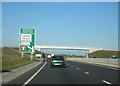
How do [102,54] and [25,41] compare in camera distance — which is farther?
[102,54]

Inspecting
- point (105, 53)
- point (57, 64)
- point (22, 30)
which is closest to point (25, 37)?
point (22, 30)

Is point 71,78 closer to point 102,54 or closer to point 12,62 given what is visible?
point 12,62

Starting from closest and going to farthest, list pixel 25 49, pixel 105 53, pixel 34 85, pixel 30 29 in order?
pixel 34 85 → pixel 25 49 → pixel 30 29 → pixel 105 53

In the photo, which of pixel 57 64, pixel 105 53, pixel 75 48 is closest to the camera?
pixel 57 64

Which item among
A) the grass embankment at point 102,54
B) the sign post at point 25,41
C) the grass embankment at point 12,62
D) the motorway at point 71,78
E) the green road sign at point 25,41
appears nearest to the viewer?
the motorway at point 71,78

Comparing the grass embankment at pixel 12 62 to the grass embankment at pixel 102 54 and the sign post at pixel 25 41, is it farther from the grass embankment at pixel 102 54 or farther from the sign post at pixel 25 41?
the grass embankment at pixel 102 54

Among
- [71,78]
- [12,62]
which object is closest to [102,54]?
[12,62]

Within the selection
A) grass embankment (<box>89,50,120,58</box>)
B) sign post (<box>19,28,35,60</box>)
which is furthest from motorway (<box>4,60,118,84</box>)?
grass embankment (<box>89,50,120,58</box>)

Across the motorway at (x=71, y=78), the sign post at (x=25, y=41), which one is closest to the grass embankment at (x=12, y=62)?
the sign post at (x=25, y=41)

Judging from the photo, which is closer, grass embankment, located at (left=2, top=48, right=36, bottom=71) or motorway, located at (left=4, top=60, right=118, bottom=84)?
motorway, located at (left=4, top=60, right=118, bottom=84)

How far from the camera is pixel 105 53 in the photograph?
161875 millimetres

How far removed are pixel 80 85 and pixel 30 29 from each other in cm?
3500

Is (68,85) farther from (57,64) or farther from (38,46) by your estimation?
(38,46)

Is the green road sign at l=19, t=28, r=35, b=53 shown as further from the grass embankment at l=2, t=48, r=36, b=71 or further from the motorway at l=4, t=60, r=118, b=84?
the motorway at l=4, t=60, r=118, b=84
